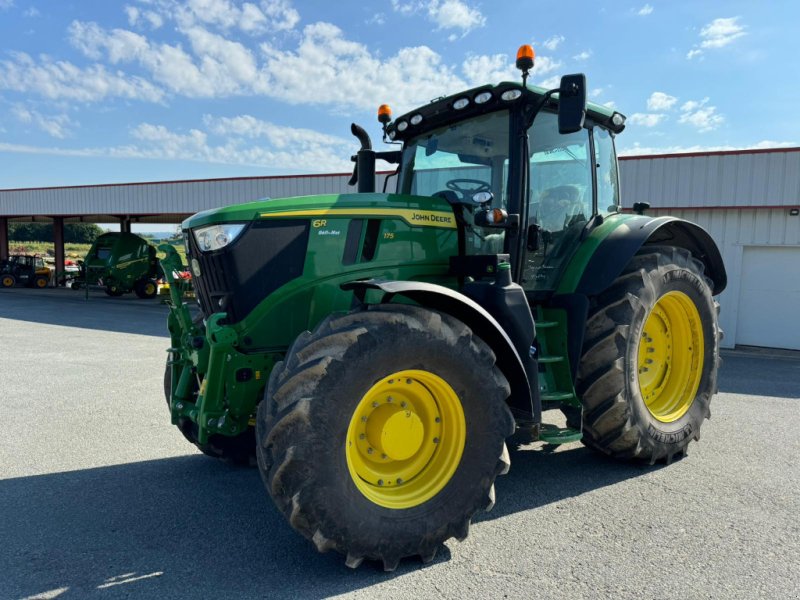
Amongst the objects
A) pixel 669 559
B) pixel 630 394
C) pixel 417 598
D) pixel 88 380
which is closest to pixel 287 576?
pixel 417 598

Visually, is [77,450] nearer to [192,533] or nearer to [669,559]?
[192,533]

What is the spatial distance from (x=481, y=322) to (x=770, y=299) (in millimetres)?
10282

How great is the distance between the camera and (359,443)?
300 cm

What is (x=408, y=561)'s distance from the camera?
9.85 ft

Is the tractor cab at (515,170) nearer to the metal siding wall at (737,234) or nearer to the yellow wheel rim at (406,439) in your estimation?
the yellow wheel rim at (406,439)

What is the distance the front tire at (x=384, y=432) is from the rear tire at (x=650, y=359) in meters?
1.21

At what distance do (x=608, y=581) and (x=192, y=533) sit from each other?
215 cm

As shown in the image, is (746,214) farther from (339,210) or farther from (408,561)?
(408,561)

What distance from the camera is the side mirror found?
134 inches

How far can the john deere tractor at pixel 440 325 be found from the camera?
2.78 meters

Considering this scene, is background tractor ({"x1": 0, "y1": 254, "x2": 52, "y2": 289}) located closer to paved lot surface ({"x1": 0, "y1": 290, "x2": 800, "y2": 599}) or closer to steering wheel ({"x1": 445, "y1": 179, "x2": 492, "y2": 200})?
paved lot surface ({"x1": 0, "y1": 290, "x2": 800, "y2": 599})

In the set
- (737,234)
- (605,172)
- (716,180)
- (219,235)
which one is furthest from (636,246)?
(737,234)

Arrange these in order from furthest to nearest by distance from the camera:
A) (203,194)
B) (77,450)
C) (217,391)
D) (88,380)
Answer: (203,194)
(88,380)
(77,450)
(217,391)

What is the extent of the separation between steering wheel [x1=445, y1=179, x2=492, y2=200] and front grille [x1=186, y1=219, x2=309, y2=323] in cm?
125
